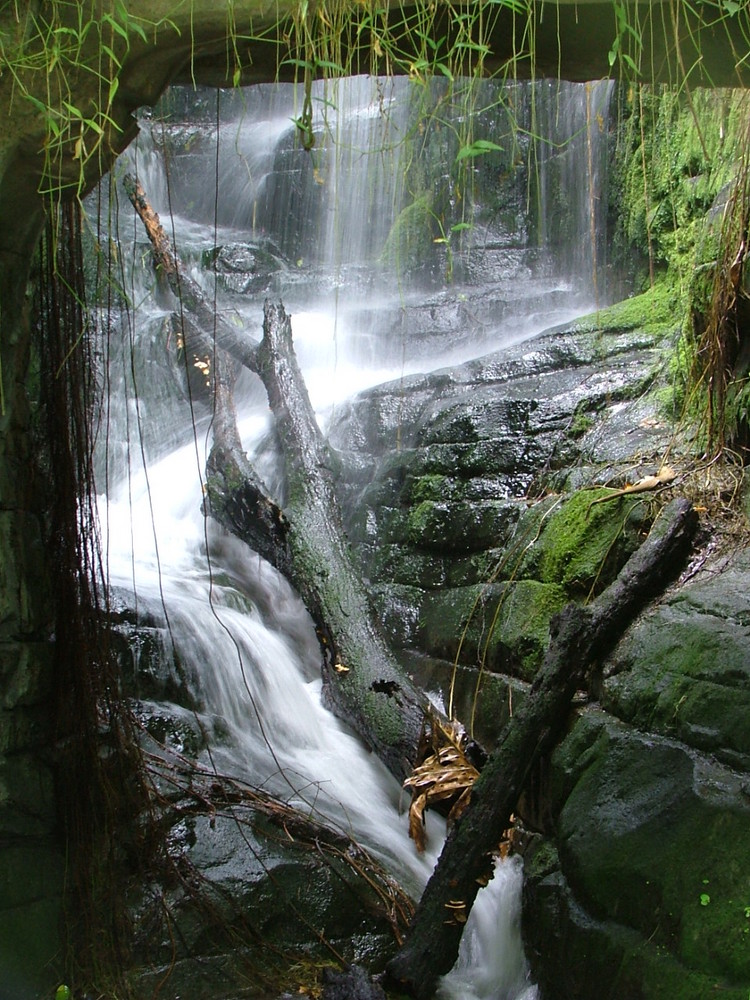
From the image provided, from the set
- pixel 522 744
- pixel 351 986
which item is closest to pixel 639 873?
pixel 522 744

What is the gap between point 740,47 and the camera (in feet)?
8.73

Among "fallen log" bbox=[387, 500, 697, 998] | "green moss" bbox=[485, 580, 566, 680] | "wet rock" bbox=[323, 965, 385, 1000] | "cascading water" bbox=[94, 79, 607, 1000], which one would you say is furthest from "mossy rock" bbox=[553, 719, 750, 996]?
"green moss" bbox=[485, 580, 566, 680]

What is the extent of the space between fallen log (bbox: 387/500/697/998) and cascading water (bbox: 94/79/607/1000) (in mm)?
334

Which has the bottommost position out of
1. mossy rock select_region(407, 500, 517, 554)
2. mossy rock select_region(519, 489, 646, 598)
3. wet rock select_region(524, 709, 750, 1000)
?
wet rock select_region(524, 709, 750, 1000)

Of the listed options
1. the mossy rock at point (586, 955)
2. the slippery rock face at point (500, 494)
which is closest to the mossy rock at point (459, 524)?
the slippery rock face at point (500, 494)

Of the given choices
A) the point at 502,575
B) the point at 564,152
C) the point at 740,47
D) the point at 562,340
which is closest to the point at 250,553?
the point at 502,575

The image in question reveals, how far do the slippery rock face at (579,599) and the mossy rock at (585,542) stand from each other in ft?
0.04

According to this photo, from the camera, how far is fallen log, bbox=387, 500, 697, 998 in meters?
3.12

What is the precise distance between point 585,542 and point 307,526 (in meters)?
2.03

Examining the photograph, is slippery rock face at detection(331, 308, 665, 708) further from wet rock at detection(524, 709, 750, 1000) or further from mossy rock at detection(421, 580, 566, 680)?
wet rock at detection(524, 709, 750, 1000)

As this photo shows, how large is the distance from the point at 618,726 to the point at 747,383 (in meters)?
1.77

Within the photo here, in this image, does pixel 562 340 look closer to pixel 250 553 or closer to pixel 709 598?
pixel 250 553

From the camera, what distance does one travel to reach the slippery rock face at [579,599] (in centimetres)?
275

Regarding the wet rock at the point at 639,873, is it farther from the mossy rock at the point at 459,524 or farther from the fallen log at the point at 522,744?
the mossy rock at the point at 459,524
